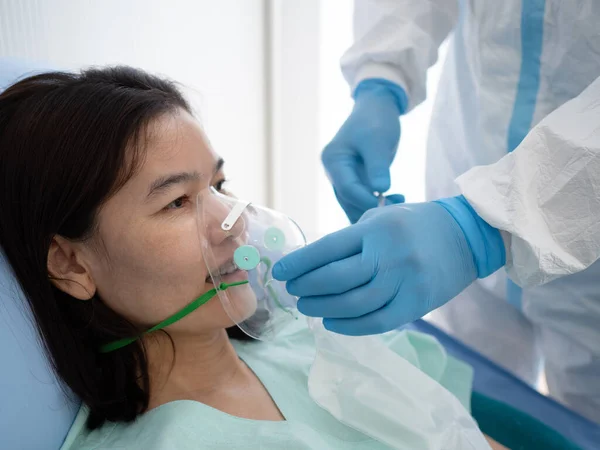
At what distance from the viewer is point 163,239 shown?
3.51 ft

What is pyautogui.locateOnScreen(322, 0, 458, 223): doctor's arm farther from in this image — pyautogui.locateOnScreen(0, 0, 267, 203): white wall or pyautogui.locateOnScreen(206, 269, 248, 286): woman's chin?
pyautogui.locateOnScreen(0, 0, 267, 203): white wall

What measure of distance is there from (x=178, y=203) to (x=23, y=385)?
1.55 ft

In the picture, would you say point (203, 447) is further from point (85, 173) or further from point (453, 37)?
point (453, 37)

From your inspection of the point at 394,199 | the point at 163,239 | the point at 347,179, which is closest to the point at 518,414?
the point at 394,199

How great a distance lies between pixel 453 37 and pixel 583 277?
0.77 metres

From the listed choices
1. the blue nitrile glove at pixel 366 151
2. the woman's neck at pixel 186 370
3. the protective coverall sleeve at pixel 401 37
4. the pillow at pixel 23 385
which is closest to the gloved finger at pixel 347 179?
the blue nitrile glove at pixel 366 151

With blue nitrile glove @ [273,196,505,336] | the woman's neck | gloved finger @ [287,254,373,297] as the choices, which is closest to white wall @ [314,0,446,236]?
the woman's neck

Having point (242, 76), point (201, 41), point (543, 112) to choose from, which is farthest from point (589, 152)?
point (242, 76)

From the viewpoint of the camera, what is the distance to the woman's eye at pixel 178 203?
1.10 metres

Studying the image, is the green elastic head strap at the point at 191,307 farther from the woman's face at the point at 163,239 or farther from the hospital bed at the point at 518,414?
the hospital bed at the point at 518,414

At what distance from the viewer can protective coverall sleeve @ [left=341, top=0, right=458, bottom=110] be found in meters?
1.46

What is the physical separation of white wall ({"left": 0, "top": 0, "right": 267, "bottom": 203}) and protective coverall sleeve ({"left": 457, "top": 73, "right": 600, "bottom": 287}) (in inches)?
44.2

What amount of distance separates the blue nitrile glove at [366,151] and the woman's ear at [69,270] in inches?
25.5

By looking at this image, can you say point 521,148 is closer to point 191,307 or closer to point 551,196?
point 551,196
